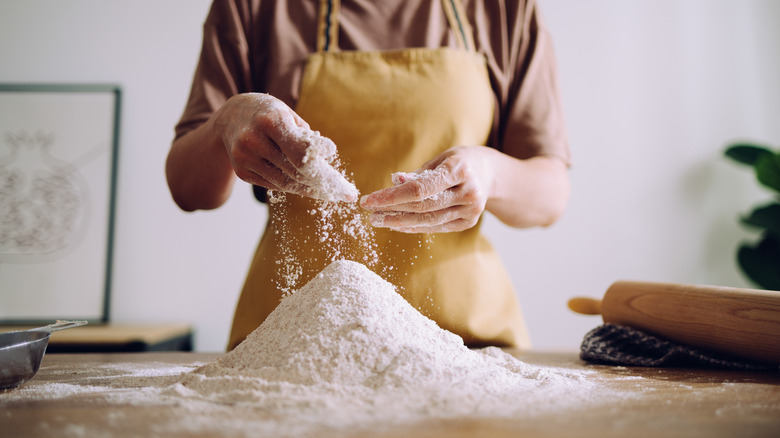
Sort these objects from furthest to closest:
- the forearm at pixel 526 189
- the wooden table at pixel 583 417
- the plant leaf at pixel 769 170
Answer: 1. the plant leaf at pixel 769 170
2. the forearm at pixel 526 189
3. the wooden table at pixel 583 417

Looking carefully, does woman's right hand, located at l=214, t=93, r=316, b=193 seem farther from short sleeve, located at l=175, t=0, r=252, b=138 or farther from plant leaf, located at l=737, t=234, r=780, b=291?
plant leaf, located at l=737, t=234, r=780, b=291

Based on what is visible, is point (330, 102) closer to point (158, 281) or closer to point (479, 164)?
point (479, 164)

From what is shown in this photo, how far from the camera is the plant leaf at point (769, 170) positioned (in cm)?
171

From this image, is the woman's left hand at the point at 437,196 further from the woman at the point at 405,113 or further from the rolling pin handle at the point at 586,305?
the rolling pin handle at the point at 586,305

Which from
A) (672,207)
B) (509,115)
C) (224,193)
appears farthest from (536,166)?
(672,207)

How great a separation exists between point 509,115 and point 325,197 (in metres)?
0.52

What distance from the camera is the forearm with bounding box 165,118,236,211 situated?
81 centimetres

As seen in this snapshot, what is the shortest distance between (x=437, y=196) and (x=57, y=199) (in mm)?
1723

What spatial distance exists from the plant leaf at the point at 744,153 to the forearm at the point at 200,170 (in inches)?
69.7

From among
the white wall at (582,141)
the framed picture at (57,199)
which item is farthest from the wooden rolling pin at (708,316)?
the framed picture at (57,199)

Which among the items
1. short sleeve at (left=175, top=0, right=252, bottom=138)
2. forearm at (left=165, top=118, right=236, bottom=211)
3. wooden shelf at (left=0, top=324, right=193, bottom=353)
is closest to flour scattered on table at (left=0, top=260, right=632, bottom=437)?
forearm at (left=165, top=118, right=236, bottom=211)

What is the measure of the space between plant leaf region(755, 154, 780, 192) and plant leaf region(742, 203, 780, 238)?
80mm

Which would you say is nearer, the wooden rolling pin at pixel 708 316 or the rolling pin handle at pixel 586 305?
the wooden rolling pin at pixel 708 316

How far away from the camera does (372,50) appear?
0.95 m
